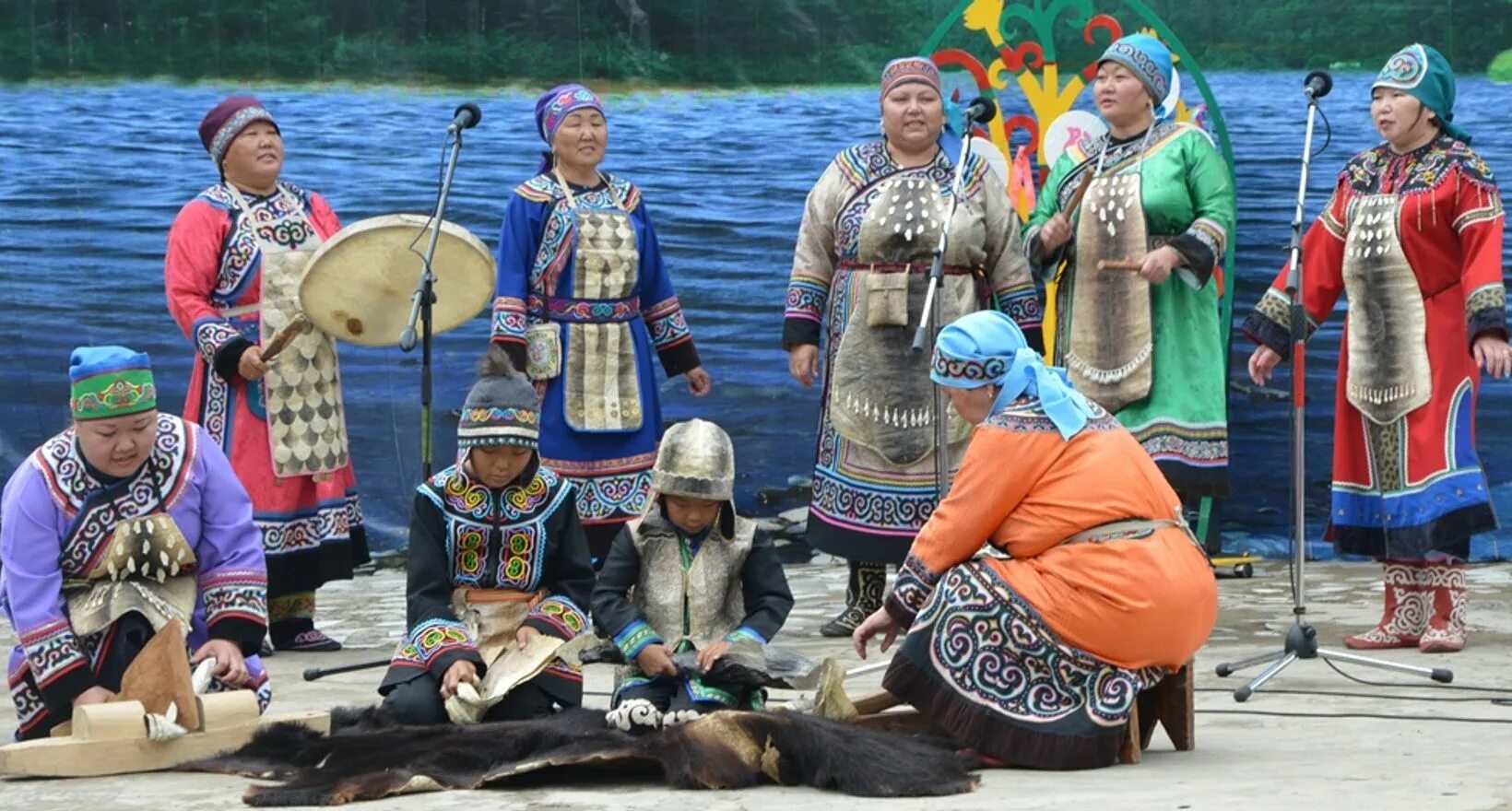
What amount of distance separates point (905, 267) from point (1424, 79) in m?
1.55

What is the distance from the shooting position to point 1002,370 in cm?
471

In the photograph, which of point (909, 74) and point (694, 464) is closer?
point (694, 464)

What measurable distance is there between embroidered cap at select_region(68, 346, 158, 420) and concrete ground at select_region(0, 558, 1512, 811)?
2.48ft

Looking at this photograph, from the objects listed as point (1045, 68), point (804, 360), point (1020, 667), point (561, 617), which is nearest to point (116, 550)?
point (561, 617)

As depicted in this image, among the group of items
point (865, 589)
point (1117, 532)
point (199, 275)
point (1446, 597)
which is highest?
point (199, 275)

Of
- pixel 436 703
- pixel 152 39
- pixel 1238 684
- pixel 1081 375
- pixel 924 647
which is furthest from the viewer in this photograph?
pixel 152 39

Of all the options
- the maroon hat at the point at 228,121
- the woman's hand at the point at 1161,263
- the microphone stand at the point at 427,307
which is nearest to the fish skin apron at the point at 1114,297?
the woman's hand at the point at 1161,263

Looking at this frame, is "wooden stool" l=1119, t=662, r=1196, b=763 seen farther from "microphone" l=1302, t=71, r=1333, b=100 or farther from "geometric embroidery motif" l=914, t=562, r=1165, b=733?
"microphone" l=1302, t=71, r=1333, b=100

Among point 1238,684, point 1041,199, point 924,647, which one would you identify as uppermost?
point 1041,199

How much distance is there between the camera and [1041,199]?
7.18m

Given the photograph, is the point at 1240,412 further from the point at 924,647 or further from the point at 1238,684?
the point at 924,647

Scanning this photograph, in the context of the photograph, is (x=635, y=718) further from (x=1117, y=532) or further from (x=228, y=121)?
(x=228, y=121)

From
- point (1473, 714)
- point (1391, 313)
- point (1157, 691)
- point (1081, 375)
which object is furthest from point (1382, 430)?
point (1157, 691)

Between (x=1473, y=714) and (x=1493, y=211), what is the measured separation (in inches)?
63.2
